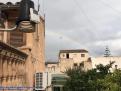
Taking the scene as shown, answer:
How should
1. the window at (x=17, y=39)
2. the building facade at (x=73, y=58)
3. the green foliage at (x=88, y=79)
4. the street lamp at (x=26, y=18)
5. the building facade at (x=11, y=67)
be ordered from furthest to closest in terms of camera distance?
the building facade at (x=73, y=58)
the window at (x=17, y=39)
the green foliage at (x=88, y=79)
the building facade at (x=11, y=67)
the street lamp at (x=26, y=18)

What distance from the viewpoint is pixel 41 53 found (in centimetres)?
5438

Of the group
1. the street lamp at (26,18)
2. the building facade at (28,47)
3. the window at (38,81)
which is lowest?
the street lamp at (26,18)

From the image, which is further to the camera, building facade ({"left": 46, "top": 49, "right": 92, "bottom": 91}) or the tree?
building facade ({"left": 46, "top": 49, "right": 92, "bottom": 91})

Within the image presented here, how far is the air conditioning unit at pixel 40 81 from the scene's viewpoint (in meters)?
45.9

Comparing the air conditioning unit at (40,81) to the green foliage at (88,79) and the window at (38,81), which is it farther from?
the green foliage at (88,79)

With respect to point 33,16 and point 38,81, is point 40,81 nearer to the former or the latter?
point 38,81

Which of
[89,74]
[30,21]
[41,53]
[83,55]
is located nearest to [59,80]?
[41,53]

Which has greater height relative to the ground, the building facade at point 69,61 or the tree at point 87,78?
the building facade at point 69,61

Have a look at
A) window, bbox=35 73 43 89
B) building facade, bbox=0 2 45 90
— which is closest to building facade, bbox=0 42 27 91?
building facade, bbox=0 2 45 90

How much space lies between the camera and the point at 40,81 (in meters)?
47.7

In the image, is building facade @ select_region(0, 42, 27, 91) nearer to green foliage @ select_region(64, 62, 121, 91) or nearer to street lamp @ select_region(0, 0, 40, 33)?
green foliage @ select_region(64, 62, 121, 91)

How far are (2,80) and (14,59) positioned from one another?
17.0 feet

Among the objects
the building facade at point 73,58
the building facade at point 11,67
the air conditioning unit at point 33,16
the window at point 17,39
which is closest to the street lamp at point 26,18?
the air conditioning unit at point 33,16

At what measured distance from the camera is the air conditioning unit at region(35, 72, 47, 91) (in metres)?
45.9
